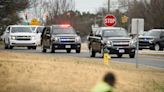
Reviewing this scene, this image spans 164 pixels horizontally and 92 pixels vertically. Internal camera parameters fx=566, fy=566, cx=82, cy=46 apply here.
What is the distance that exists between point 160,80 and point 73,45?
16.3 metres

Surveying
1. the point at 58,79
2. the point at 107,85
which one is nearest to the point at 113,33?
the point at 58,79

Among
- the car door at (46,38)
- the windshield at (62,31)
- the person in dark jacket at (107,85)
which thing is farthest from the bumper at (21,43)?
the person in dark jacket at (107,85)

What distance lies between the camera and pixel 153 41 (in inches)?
1726

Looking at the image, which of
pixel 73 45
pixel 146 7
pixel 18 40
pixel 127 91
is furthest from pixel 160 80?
pixel 146 7

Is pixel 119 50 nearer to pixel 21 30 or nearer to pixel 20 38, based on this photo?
pixel 20 38

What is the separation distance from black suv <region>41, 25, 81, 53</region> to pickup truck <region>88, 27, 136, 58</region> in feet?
11.3

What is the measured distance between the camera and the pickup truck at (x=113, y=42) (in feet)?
97.6

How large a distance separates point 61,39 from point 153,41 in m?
11.5

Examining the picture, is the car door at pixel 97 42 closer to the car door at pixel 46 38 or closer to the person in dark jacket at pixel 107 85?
the car door at pixel 46 38

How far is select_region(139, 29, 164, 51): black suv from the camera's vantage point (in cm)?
4392

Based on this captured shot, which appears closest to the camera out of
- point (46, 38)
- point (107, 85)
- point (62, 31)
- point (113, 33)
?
point (107, 85)

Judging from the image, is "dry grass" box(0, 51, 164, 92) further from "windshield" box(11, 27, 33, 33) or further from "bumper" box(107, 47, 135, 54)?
"windshield" box(11, 27, 33, 33)

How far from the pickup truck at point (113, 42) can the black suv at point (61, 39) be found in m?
3.44

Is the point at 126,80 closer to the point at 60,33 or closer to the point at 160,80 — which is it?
the point at 160,80
